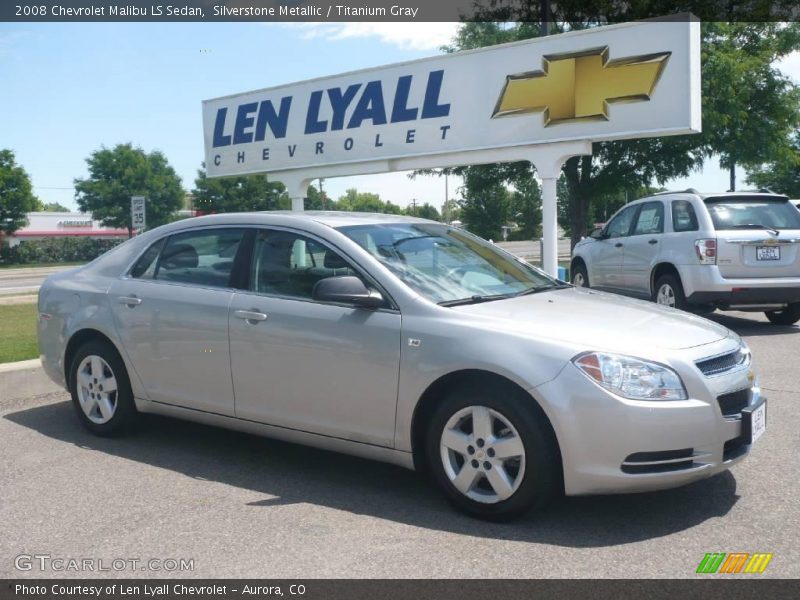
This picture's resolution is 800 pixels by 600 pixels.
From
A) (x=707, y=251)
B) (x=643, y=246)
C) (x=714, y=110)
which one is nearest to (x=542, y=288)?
(x=707, y=251)

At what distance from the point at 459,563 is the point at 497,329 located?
3.78 ft

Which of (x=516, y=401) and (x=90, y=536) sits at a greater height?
(x=516, y=401)

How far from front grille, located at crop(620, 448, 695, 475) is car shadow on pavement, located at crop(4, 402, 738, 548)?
1.00 ft

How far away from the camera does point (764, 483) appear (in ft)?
15.2

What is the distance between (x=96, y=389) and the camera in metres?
5.90

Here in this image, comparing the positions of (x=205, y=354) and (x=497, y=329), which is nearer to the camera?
(x=497, y=329)

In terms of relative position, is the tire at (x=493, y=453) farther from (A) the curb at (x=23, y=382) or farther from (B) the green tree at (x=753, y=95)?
(B) the green tree at (x=753, y=95)

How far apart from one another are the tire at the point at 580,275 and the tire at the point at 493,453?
380 inches

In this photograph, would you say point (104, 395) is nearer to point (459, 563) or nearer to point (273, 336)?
point (273, 336)

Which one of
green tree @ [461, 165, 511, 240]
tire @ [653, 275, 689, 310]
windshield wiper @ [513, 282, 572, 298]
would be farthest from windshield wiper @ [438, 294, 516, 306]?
green tree @ [461, 165, 511, 240]

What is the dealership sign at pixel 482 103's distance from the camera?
42.9 feet

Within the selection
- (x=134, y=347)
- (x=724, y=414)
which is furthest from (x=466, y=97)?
(x=724, y=414)
